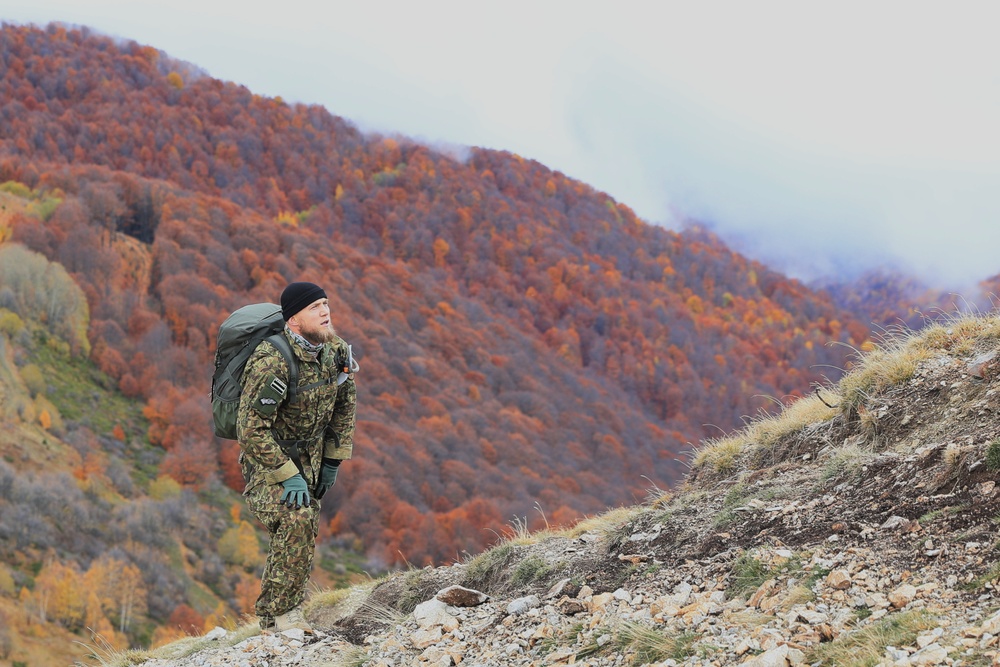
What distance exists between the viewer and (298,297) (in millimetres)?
4668

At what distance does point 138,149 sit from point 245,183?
56.9 feet

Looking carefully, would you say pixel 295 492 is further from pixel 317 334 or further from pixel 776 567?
pixel 776 567

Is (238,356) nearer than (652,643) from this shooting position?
No

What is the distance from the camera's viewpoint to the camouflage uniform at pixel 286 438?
14.7ft

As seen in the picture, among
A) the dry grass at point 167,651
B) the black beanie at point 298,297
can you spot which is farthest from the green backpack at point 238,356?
the dry grass at point 167,651

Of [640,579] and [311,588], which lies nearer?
[640,579]

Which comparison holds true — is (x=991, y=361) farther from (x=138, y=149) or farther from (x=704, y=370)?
(x=138, y=149)

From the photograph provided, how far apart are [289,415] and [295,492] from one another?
0.47 meters

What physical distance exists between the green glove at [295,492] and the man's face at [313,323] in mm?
821

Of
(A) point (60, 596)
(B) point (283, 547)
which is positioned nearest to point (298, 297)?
(B) point (283, 547)

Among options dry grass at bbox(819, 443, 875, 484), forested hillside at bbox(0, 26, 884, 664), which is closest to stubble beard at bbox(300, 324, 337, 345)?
dry grass at bbox(819, 443, 875, 484)

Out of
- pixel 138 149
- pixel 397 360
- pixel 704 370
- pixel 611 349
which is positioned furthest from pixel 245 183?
pixel 704 370

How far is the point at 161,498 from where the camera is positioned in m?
58.8

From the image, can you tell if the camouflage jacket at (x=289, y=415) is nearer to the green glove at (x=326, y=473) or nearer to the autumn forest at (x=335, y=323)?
the green glove at (x=326, y=473)
